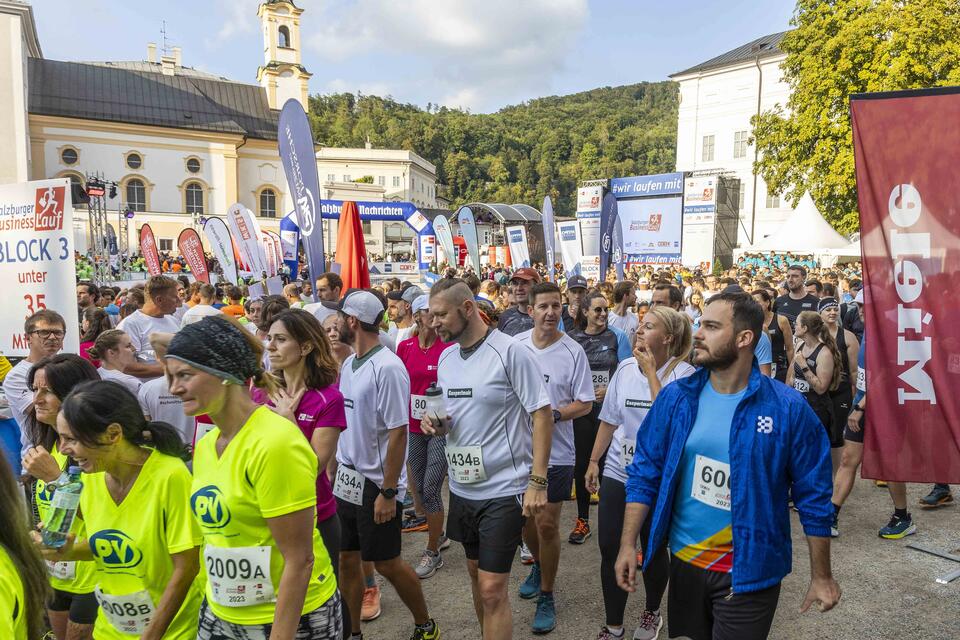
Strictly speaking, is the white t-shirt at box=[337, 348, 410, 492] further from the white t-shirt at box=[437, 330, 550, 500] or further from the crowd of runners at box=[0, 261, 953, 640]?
the white t-shirt at box=[437, 330, 550, 500]

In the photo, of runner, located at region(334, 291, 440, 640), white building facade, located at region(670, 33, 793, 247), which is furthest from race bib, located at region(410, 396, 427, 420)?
white building facade, located at region(670, 33, 793, 247)

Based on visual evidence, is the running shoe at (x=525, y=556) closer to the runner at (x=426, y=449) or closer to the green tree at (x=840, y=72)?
the runner at (x=426, y=449)

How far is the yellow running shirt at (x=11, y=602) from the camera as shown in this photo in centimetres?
137

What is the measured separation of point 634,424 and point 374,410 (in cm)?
151

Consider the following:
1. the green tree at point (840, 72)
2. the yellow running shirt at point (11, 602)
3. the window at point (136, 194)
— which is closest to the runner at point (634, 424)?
the yellow running shirt at point (11, 602)

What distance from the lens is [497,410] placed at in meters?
3.45

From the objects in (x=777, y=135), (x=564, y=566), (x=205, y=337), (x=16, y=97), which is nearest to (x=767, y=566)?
(x=205, y=337)

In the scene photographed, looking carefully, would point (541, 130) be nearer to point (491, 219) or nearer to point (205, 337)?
point (491, 219)

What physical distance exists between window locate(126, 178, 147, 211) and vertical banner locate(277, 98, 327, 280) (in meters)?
56.0

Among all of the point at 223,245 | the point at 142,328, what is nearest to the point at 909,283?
the point at 142,328

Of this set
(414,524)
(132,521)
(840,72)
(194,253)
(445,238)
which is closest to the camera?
(132,521)

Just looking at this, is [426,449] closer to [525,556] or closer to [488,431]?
[525,556]

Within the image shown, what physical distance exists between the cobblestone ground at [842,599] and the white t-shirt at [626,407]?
105cm

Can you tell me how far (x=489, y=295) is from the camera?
10.1 meters
